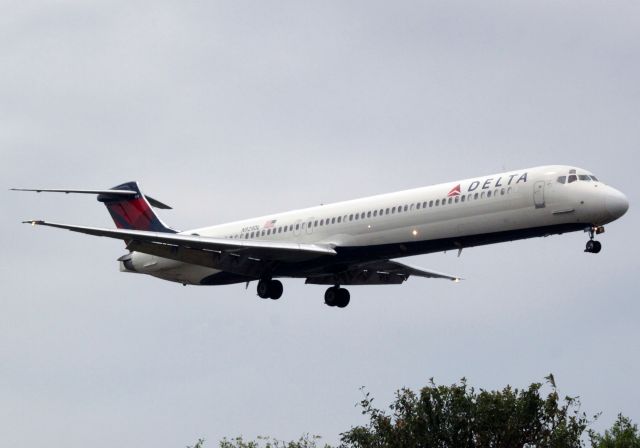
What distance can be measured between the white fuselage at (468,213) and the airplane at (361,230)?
0.04 m

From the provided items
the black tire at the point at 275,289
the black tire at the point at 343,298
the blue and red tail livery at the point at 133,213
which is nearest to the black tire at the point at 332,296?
the black tire at the point at 343,298

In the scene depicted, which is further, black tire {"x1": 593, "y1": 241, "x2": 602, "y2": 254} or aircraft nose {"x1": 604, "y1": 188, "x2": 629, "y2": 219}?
aircraft nose {"x1": 604, "y1": 188, "x2": 629, "y2": 219}

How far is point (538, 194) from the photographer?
2456 inches

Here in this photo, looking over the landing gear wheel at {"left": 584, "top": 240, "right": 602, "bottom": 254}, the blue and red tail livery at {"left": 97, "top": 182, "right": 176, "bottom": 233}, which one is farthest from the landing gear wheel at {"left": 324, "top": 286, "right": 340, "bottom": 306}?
the landing gear wheel at {"left": 584, "top": 240, "right": 602, "bottom": 254}

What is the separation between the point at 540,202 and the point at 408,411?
13.8 m

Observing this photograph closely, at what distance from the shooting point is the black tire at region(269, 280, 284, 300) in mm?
70188

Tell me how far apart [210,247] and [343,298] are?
7639 millimetres

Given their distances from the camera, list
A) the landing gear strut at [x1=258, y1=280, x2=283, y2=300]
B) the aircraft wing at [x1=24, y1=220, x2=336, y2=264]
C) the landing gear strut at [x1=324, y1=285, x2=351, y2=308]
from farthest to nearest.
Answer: the landing gear strut at [x1=324, y1=285, x2=351, y2=308] → the landing gear strut at [x1=258, y1=280, x2=283, y2=300] → the aircraft wing at [x1=24, y1=220, x2=336, y2=264]

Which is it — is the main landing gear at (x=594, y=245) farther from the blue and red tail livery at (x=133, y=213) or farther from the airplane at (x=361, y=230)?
the blue and red tail livery at (x=133, y=213)

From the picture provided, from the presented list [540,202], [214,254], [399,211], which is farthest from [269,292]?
[540,202]

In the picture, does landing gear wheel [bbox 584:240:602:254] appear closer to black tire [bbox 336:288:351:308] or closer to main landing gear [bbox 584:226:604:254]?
main landing gear [bbox 584:226:604:254]

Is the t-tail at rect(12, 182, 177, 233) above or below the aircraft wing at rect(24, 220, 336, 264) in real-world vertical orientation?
above

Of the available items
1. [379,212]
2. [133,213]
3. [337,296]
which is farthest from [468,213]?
[133,213]

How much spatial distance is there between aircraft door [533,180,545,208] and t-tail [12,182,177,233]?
1927cm
